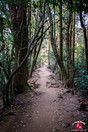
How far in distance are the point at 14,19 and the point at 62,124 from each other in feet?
20.6

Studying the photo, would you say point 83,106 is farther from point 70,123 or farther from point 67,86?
point 67,86

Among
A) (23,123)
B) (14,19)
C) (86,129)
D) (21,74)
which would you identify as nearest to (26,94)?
(21,74)

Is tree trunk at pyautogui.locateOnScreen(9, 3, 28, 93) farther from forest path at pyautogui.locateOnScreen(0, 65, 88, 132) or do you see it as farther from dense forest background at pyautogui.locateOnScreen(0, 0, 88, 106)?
forest path at pyautogui.locateOnScreen(0, 65, 88, 132)

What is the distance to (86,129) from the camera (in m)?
2.90

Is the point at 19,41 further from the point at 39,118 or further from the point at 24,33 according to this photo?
the point at 39,118

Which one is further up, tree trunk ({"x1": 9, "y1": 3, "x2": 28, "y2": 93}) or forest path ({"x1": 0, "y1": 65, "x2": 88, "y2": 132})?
tree trunk ({"x1": 9, "y1": 3, "x2": 28, "y2": 93})

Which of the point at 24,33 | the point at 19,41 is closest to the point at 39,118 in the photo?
the point at 19,41

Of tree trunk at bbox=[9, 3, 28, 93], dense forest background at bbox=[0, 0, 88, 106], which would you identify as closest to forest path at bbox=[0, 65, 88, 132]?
dense forest background at bbox=[0, 0, 88, 106]

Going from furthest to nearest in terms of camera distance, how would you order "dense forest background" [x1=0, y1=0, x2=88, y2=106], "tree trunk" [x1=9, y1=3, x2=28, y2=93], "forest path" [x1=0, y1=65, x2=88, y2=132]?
"tree trunk" [x1=9, y1=3, x2=28, y2=93], "dense forest background" [x1=0, y1=0, x2=88, y2=106], "forest path" [x1=0, y1=65, x2=88, y2=132]

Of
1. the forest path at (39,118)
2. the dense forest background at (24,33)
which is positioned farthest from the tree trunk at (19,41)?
the forest path at (39,118)

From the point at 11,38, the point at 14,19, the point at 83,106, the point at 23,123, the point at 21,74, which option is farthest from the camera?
the point at 21,74

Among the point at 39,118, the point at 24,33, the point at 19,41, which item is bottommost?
the point at 39,118

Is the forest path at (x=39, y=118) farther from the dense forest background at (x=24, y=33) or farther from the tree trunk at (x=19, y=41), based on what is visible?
the tree trunk at (x=19, y=41)

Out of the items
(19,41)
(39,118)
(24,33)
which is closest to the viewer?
(39,118)
